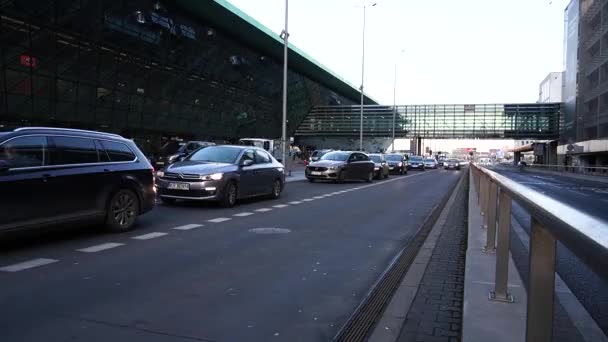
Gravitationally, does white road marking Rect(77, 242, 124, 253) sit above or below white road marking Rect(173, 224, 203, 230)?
below

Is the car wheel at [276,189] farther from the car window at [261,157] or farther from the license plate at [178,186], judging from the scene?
the license plate at [178,186]

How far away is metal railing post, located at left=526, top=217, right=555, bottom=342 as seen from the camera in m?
2.62

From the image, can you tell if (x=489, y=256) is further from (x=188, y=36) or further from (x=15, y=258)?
(x=188, y=36)

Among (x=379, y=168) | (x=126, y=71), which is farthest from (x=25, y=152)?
(x=126, y=71)

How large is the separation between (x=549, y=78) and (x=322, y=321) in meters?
138

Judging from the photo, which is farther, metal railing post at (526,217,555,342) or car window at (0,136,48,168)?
car window at (0,136,48,168)

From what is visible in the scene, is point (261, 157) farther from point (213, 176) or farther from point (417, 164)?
point (417, 164)

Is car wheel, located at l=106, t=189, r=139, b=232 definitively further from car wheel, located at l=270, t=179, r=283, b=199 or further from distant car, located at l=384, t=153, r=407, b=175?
distant car, located at l=384, t=153, r=407, b=175

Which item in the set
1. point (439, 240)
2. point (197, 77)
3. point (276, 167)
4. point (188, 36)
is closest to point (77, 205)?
point (439, 240)

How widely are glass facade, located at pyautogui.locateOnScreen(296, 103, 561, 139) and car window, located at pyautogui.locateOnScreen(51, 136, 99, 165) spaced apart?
250ft

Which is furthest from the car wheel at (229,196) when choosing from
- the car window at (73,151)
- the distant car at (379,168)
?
the distant car at (379,168)

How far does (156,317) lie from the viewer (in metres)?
4.52

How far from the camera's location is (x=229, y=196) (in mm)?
12805

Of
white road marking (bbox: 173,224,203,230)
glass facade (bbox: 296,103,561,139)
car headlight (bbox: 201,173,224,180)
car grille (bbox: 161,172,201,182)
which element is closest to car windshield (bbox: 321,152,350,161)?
car headlight (bbox: 201,173,224,180)
